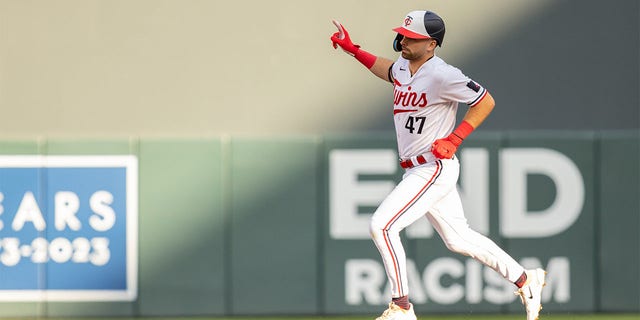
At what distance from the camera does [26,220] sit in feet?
26.5

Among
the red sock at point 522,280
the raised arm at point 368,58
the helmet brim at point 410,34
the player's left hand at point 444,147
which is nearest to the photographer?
the player's left hand at point 444,147

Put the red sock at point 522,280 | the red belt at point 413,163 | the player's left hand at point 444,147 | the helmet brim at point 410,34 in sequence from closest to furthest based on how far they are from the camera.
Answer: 1. the player's left hand at point 444,147
2. the helmet brim at point 410,34
3. the red belt at point 413,163
4. the red sock at point 522,280

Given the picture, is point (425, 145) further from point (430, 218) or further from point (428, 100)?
point (430, 218)

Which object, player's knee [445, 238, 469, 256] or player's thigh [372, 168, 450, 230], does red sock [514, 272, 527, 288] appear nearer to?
player's knee [445, 238, 469, 256]

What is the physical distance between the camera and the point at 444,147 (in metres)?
6.18

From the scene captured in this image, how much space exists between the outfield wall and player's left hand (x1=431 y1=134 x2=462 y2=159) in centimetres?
194

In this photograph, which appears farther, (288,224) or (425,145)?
(288,224)

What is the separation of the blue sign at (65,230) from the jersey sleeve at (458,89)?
266 centimetres

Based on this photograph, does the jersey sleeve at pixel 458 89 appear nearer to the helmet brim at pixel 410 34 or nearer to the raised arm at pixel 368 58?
the helmet brim at pixel 410 34

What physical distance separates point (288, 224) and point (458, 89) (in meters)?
2.25

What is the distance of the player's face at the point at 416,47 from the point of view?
20.8 feet

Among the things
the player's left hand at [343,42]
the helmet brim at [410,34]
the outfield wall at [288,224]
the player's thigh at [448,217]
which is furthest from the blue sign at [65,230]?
the helmet brim at [410,34]

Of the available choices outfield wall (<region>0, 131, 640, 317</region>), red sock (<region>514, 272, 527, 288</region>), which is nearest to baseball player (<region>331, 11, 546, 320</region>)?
red sock (<region>514, 272, 527, 288</region>)

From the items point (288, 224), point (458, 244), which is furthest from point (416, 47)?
point (288, 224)
